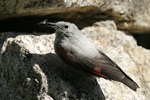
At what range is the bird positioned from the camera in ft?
10.8

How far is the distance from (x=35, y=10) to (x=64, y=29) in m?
0.59

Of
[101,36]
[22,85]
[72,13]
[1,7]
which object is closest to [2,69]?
[22,85]

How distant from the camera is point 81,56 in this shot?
131 inches

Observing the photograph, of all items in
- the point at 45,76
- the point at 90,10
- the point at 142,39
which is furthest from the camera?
the point at 142,39

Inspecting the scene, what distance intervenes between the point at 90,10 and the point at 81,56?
1.41 meters

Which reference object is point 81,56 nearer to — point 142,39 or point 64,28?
point 64,28

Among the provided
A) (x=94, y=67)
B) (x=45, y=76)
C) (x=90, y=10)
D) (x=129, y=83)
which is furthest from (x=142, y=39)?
(x=45, y=76)

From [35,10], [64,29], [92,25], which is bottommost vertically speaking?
[92,25]

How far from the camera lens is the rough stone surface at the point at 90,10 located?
3.43 m

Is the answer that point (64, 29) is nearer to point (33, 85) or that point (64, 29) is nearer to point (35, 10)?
point (35, 10)

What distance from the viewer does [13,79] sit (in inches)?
128

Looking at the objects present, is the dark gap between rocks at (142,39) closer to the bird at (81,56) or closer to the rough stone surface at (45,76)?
the rough stone surface at (45,76)

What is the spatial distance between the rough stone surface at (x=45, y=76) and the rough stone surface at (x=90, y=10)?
18.0 inches

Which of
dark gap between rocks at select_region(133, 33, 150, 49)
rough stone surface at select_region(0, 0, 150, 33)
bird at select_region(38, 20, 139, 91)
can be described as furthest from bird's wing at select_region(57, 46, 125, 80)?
dark gap between rocks at select_region(133, 33, 150, 49)
